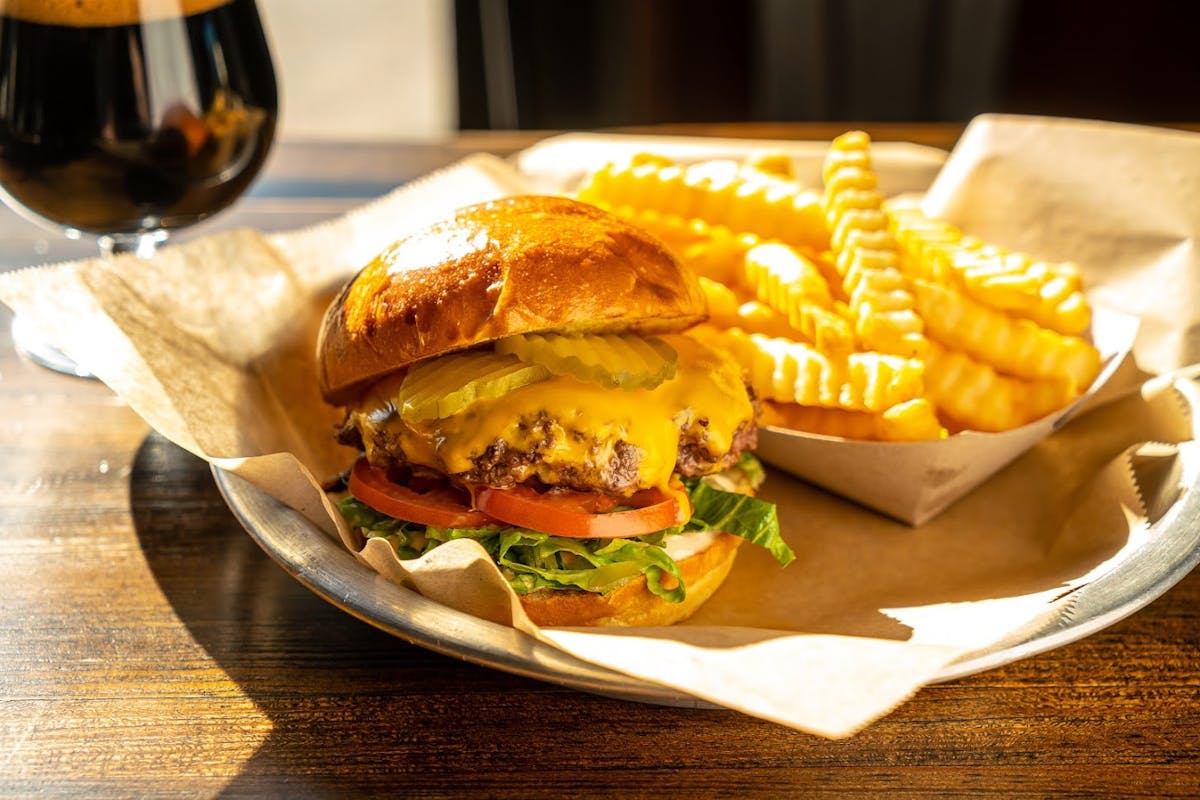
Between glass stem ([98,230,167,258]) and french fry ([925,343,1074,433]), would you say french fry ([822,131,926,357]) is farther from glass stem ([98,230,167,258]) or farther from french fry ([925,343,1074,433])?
glass stem ([98,230,167,258])

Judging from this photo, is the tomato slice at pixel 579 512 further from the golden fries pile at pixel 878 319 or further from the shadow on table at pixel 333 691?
the golden fries pile at pixel 878 319

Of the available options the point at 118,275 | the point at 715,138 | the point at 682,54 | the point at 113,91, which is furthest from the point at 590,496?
the point at 682,54

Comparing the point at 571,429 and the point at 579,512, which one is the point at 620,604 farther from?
the point at 571,429

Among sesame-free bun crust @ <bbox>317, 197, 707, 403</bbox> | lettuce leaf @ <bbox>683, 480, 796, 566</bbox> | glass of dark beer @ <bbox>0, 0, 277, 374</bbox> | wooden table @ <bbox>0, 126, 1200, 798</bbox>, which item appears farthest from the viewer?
glass of dark beer @ <bbox>0, 0, 277, 374</bbox>

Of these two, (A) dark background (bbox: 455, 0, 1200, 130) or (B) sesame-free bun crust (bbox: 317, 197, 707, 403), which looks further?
(A) dark background (bbox: 455, 0, 1200, 130)

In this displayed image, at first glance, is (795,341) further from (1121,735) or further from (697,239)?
(1121,735)

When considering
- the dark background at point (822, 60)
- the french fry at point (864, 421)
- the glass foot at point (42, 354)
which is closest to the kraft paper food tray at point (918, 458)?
the french fry at point (864, 421)

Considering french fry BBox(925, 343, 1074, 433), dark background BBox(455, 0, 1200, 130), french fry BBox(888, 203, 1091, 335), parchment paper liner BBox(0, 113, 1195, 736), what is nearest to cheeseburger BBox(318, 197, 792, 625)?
parchment paper liner BBox(0, 113, 1195, 736)
